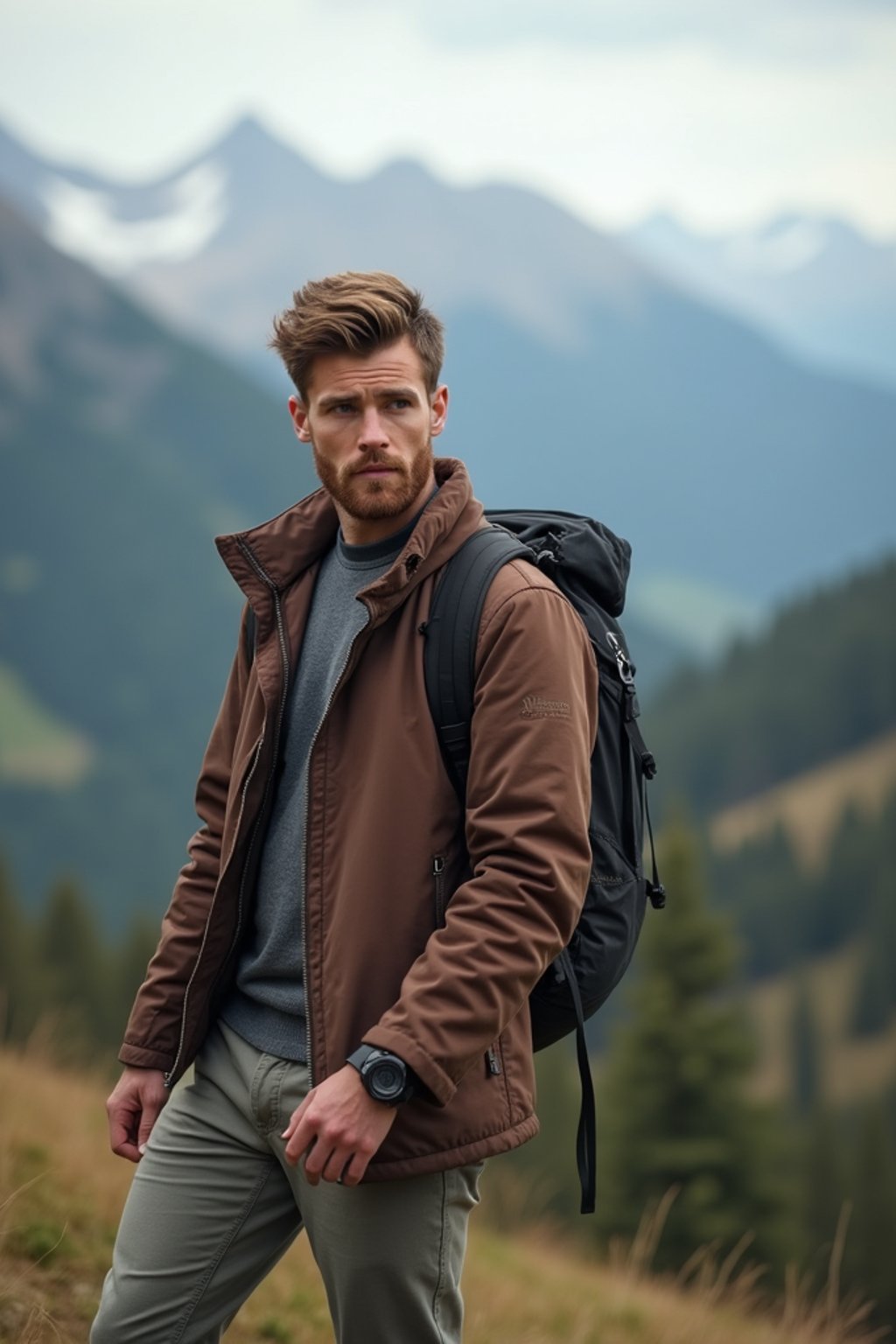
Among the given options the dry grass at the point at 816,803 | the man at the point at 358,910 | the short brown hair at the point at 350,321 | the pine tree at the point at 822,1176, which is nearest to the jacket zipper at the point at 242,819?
the man at the point at 358,910

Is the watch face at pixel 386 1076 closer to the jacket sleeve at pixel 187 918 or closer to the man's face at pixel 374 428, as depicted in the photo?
the jacket sleeve at pixel 187 918

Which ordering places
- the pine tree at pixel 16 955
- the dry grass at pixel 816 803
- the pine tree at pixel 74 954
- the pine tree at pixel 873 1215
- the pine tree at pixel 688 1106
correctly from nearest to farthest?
the pine tree at pixel 688 1106, the pine tree at pixel 873 1215, the pine tree at pixel 16 955, the pine tree at pixel 74 954, the dry grass at pixel 816 803

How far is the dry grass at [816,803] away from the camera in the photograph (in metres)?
119

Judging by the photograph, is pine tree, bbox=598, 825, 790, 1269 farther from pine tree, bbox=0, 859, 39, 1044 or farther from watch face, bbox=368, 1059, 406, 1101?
watch face, bbox=368, 1059, 406, 1101

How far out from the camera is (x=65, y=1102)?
8.04m

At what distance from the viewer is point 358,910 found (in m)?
2.78

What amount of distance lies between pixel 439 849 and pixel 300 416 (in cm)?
105

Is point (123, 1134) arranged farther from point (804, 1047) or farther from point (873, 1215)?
point (804, 1047)

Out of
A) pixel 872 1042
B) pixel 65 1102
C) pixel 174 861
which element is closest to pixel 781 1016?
pixel 872 1042

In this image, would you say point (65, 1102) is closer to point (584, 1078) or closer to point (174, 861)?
point (584, 1078)

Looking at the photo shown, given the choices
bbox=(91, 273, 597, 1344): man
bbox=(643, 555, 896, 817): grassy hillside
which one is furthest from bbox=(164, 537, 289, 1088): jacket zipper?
bbox=(643, 555, 896, 817): grassy hillside

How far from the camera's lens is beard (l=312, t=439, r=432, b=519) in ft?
10.00

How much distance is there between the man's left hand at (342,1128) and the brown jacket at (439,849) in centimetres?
10

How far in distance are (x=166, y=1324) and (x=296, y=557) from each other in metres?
1.59
